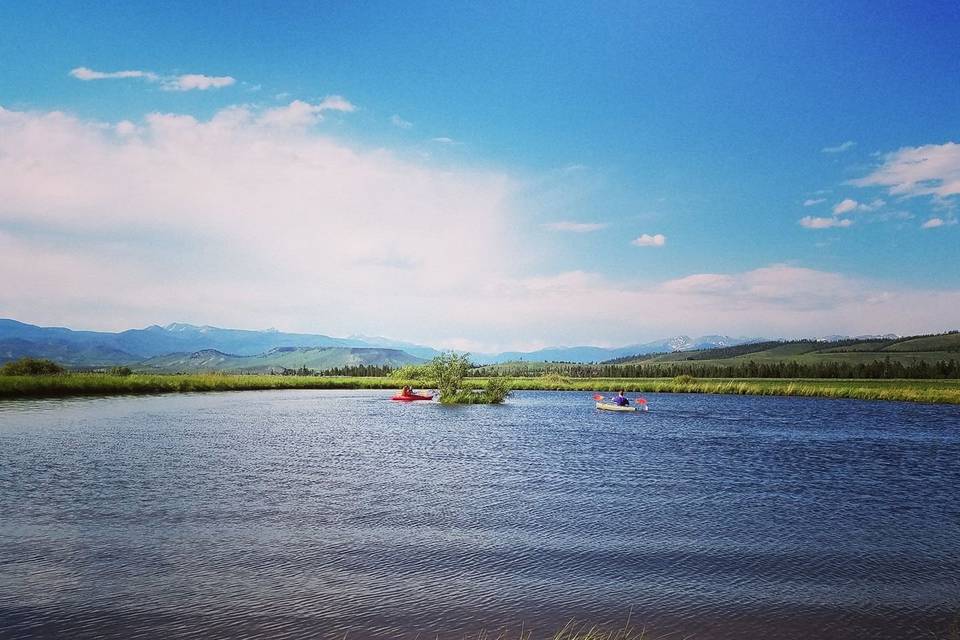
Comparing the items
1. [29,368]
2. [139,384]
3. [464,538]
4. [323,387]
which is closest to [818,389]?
[323,387]

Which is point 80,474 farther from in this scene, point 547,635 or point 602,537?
point 547,635

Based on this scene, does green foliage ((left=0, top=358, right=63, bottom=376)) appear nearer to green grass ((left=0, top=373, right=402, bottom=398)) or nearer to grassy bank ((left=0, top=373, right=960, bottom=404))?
green grass ((left=0, top=373, right=402, bottom=398))

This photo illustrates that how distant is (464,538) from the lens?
55.6ft

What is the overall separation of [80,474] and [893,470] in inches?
1324

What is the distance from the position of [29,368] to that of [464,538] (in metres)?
90.4

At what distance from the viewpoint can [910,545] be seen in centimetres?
1711

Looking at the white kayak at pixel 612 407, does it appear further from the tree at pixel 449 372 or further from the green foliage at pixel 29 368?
the green foliage at pixel 29 368

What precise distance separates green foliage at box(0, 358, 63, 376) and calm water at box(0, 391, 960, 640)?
2200 inches

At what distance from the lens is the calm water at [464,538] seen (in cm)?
1188

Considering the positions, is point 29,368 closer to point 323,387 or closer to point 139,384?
point 139,384

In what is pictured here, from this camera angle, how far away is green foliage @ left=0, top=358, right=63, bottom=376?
273 ft

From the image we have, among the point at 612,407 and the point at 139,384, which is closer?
the point at 612,407

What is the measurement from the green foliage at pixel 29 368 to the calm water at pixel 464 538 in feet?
183

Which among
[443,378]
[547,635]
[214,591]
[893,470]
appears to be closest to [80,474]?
[214,591]
